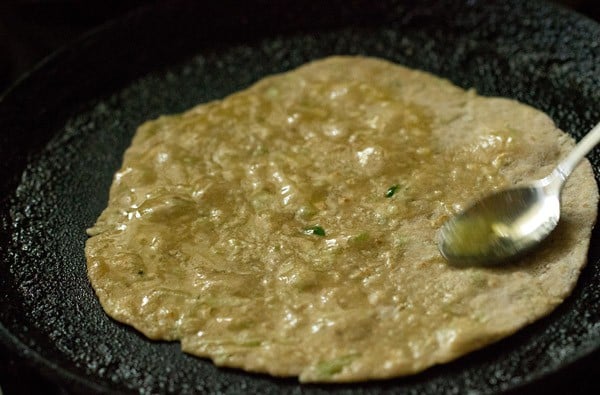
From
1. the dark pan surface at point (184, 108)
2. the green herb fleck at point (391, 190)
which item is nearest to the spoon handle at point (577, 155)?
the dark pan surface at point (184, 108)

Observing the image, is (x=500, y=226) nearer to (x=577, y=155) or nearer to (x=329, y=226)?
(x=577, y=155)

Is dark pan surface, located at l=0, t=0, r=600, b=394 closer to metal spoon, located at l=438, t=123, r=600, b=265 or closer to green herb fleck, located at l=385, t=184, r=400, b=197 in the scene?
metal spoon, located at l=438, t=123, r=600, b=265

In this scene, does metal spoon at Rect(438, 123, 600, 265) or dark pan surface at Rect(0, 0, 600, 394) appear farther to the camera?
metal spoon at Rect(438, 123, 600, 265)

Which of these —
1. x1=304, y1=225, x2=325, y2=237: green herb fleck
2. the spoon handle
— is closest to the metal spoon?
the spoon handle

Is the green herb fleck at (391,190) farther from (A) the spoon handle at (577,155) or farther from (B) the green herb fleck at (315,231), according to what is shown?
(A) the spoon handle at (577,155)

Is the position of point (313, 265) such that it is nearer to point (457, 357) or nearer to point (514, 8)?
point (457, 357)
